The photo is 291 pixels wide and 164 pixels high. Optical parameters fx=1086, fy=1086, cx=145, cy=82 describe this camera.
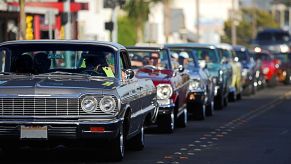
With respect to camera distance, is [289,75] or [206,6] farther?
[206,6]

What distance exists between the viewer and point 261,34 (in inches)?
2544

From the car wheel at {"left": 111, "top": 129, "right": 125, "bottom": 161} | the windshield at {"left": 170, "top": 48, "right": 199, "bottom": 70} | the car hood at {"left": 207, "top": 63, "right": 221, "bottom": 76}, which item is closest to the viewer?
the car wheel at {"left": 111, "top": 129, "right": 125, "bottom": 161}

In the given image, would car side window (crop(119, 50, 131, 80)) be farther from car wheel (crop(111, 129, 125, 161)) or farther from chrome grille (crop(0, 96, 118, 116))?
chrome grille (crop(0, 96, 118, 116))

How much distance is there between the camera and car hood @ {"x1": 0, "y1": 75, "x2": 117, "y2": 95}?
1384 centimetres

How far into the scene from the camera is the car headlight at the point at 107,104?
551 inches

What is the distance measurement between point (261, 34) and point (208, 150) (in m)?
48.1

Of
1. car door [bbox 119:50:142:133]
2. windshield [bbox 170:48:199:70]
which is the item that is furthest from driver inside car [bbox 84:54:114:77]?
windshield [bbox 170:48:199:70]

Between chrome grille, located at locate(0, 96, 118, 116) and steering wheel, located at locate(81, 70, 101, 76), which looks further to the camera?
steering wheel, located at locate(81, 70, 101, 76)

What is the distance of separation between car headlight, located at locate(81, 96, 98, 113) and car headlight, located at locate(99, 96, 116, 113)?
0.09 metres

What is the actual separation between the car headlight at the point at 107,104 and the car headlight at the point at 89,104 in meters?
0.09

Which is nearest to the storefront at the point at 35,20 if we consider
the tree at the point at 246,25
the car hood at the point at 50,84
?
the car hood at the point at 50,84

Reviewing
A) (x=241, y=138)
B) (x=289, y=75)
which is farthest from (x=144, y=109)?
(x=289, y=75)

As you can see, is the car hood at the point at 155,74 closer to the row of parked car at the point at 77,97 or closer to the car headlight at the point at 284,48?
the row of parked car at the point at 77,97

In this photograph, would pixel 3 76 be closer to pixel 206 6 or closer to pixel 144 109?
pixel 144 109
